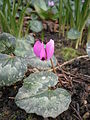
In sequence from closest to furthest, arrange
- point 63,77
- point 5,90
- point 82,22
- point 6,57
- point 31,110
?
point 31,110 → point 6,57 → point 5,90 → point 63,77 → point 82,22

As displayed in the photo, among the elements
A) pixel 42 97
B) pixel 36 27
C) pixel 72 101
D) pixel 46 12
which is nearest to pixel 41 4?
pixel 46 12

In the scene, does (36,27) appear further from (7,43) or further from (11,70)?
(11,70)

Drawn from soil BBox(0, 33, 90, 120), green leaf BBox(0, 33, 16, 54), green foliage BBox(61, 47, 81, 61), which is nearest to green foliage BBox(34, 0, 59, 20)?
green foliage BBox(61, 47, 81, 61)

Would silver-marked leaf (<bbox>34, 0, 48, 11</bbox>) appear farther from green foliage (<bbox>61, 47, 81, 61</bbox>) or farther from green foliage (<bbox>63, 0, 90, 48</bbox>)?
green foliage (<bbox>61, 47, 81, 61</bbox>)

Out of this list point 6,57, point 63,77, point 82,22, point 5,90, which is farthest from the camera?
point 82,22

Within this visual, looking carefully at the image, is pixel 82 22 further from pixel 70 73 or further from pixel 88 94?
pixel 88 94

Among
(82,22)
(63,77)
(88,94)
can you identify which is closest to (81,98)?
(88,94)
